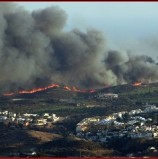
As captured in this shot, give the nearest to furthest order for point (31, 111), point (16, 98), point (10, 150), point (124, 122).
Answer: point (10, 150) → point (124, 122) → point (31, 111) → point (16, 98)

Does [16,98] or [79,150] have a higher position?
[16,98]

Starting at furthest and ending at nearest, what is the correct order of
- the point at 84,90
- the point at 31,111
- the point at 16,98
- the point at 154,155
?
the point at 84,90 → the point at 16,98 → the point at 31,111 → the point at 154,155

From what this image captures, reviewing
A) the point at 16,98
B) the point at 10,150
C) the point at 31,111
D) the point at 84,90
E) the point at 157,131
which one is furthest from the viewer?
the point at 84,90

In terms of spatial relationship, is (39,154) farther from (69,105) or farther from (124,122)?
(69,105)

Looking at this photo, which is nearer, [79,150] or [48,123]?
[79,150]

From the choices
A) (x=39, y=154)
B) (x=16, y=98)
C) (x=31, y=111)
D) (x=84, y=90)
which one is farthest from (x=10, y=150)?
(x=84, y=90)

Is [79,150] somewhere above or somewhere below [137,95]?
below

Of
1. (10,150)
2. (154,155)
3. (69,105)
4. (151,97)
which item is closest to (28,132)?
(10,150)

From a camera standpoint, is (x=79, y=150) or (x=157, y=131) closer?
(x=79, y=150)

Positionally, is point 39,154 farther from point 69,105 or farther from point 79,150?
point 69,105
